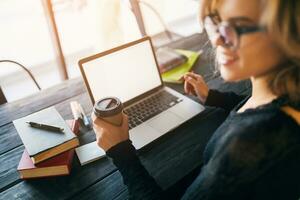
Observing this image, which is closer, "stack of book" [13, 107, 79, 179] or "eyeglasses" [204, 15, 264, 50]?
"eyeglasses" [204, 15, 264, 50]

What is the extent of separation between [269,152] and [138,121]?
1.92 ft

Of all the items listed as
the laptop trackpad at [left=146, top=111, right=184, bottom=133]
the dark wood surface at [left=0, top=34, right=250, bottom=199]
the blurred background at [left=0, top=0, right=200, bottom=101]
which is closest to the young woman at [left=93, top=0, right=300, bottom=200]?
the dark wood surface at [left=0, top=34, right=250, bottom=199]

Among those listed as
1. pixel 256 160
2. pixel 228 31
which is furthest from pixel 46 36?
pixel 256 160

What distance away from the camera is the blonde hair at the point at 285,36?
0.64m

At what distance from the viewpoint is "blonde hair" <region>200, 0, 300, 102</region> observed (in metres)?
0.64

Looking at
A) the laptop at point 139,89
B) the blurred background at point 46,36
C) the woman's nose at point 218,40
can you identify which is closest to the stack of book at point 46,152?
the laptop at point 139,89

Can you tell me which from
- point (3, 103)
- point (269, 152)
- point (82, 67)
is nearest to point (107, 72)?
point (82, 67)

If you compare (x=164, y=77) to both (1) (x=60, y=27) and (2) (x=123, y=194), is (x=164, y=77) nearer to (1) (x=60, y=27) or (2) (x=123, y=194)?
(2) (x=123, y=194)

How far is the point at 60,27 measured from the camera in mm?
3697

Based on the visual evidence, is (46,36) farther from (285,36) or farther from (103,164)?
(285,36)

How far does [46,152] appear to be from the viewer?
1.01m

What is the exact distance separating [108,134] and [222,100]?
1.63 feet

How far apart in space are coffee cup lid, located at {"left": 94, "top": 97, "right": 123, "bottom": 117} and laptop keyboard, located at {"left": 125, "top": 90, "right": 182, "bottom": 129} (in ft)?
0.75

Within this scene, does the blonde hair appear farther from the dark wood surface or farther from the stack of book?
the stack of book
